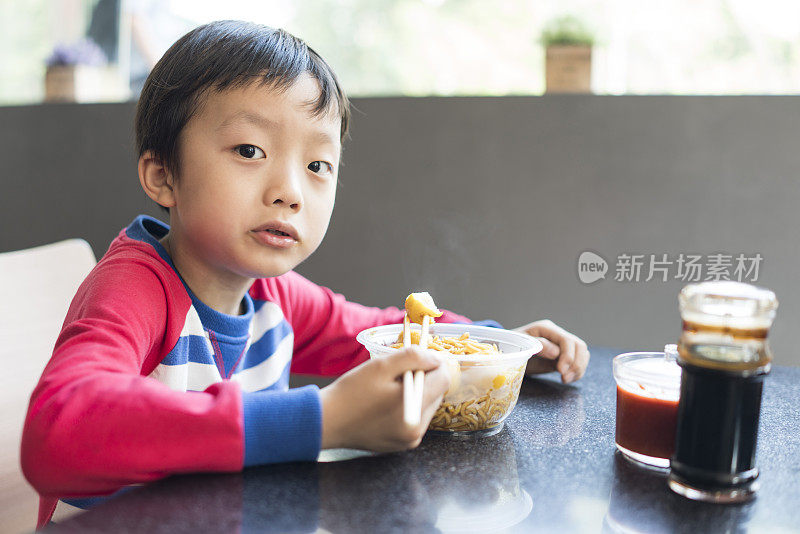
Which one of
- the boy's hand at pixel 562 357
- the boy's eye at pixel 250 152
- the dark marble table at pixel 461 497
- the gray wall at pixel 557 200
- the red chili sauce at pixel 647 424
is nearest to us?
the dark marble table at pixel 461 497

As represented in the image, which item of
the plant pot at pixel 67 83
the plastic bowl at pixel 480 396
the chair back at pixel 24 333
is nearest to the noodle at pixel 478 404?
the plastic bowl at pixel 480 396

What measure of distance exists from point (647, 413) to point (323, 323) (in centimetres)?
72

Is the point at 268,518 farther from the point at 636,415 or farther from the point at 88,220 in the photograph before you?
the point at 88,220

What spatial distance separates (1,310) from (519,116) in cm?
127

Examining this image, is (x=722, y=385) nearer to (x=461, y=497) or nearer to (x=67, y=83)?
(x=461, y=497)

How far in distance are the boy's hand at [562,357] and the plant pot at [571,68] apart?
949mm

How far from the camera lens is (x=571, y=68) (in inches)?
69.6

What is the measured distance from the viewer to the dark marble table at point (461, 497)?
1.73 feet

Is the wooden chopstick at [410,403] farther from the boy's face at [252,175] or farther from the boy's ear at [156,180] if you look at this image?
the boy's ear at [156,180]

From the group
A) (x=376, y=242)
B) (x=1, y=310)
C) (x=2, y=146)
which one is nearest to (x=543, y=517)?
(x=1, y=310)

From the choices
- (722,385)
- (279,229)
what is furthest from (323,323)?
(722,385)

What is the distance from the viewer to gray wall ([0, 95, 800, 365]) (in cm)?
166

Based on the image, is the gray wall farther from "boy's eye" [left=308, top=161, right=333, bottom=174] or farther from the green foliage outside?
"boy's eye" [left=308, top=161, right=333, bottom=174]

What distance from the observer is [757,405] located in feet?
1.88
